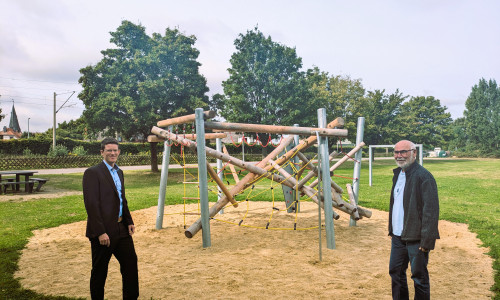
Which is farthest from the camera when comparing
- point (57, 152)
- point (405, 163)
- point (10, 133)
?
point (10, 133)

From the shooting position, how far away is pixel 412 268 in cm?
333

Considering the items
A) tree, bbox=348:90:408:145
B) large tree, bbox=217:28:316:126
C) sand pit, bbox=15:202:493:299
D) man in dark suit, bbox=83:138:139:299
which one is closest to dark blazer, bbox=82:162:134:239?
man in dark suit, bbox=83:138:139:299

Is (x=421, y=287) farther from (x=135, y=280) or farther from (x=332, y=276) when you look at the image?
(x=135, y=280)

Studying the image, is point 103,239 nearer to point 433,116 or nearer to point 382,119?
point 382,119

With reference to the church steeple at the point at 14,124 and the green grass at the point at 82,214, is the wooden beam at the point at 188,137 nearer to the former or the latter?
the green grass at the point at 82,214

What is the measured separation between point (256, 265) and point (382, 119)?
40694mm

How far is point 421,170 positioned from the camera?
3.43m

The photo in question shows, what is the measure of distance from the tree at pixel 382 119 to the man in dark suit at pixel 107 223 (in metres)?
36.7

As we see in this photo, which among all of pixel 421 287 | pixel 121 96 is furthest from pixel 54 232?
pixel 121 96

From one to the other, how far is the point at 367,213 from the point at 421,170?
4.38 m

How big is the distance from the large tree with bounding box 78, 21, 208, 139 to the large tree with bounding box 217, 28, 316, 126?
16.3 feet

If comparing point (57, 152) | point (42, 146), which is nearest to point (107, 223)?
point (57, 152)

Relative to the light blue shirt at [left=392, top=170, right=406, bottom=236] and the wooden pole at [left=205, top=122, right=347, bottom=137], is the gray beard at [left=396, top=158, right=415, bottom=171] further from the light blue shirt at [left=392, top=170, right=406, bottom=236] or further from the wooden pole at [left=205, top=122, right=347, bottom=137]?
the wooden pole at [left=205, top=122, right=347, bottom=137]

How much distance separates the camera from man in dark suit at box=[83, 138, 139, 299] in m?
3.33
